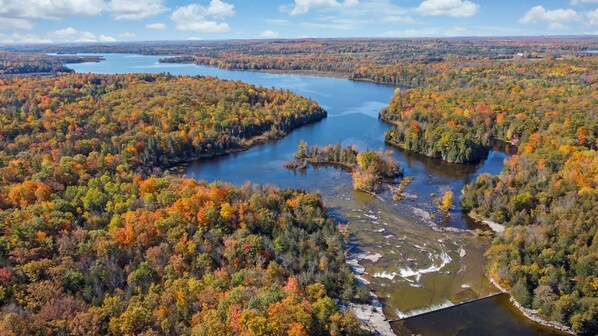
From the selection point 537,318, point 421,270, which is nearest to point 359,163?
point 421,270

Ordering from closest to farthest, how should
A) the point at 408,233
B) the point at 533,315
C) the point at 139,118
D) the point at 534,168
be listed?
the point at 533,315 → the point at 408,233 → the point at 534,168 → the point at 139,118

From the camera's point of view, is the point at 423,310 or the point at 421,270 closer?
the point at 423,310

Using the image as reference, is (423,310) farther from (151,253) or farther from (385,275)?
(151,253)

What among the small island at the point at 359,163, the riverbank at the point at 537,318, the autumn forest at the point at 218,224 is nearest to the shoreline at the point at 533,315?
the riverbank at the point at 537,318

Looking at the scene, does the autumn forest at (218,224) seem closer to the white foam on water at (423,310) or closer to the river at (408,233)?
the river at (408,233)

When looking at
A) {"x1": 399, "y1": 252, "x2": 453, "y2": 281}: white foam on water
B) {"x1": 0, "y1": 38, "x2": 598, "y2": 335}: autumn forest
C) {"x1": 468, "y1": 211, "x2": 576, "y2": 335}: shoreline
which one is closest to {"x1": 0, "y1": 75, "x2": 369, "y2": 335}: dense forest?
{"x1": 0, "y1": 38, "x2": 598, "y2": 335}: autumn forest

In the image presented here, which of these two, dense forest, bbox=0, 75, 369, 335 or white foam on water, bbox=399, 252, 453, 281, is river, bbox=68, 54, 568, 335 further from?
dense forest, bbox=0, 75, 369, 335
